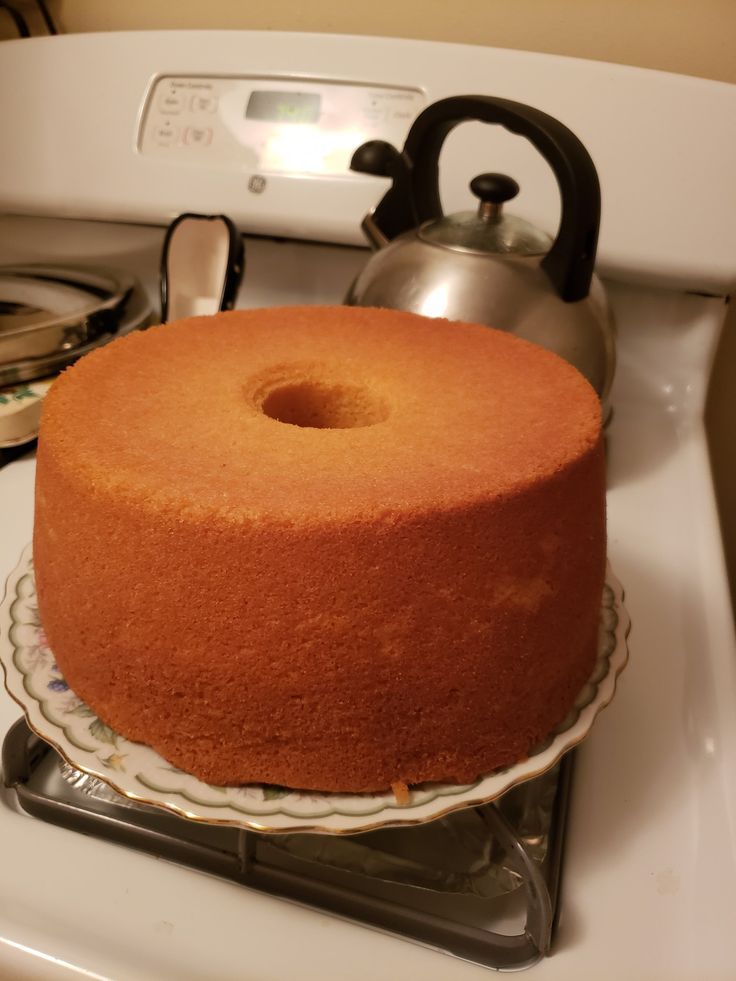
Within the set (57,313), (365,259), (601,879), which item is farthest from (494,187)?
(601,879)

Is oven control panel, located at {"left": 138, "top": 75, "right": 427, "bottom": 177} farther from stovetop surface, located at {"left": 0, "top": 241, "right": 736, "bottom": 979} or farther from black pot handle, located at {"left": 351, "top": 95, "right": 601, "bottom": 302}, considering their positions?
stovetop surface, located at {"left": 0, "top": 241, "right": 736, "bottom": 979}

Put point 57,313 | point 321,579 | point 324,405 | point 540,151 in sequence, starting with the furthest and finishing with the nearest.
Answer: point 57,313 < point 540,151 < point 324,405 < point 321,579

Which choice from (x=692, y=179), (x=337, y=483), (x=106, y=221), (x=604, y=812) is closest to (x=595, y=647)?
(x=604, y=812)

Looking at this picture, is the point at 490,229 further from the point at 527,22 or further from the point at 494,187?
the point at 527,22

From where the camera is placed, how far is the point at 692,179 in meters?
0.83

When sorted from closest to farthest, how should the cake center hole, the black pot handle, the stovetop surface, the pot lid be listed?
the stovetop surface → the cake center hole → the black pot handle → the pot lid

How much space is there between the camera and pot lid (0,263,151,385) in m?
0.83

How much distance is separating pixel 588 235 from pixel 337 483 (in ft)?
1.43

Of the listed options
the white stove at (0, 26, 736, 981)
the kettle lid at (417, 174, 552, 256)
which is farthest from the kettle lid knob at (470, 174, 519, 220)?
the white stove at (0, 26, 736, 981)

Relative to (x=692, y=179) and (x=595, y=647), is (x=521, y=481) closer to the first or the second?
(x=595, y=647)

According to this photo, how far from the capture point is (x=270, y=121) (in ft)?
3.00

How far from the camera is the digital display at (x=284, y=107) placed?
907 mm

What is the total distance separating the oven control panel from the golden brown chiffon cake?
50 centimetres

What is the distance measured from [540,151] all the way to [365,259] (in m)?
0.29
